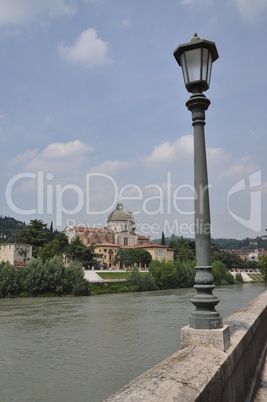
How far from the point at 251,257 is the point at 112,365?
16721 cm

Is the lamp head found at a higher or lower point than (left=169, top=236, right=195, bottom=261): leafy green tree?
higher

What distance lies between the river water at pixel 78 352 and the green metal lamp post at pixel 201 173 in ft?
23.6

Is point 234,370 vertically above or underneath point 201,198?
underneath

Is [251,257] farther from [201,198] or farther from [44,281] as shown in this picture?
[201,198]

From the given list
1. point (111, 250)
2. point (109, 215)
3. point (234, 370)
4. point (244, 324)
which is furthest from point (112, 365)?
point (109, 215)

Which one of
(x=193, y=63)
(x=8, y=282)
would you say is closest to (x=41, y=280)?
(x=8, y=282)

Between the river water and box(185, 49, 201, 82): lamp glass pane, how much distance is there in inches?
342

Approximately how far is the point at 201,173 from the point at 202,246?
0.81 m

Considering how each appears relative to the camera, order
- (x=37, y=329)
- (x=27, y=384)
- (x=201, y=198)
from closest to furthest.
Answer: (x=201, y=198)
(x=27, y=384)
(x=37, y=329)

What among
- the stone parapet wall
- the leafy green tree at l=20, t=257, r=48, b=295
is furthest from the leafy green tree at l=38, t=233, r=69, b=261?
the stone parapet wall

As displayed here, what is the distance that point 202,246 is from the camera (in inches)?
155

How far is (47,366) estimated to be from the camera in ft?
40.5

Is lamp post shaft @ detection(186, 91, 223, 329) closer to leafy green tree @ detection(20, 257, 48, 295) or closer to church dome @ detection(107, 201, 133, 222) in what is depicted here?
leafy green tree @ detection(20, 257, 48, 295)

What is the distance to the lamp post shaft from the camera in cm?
382
